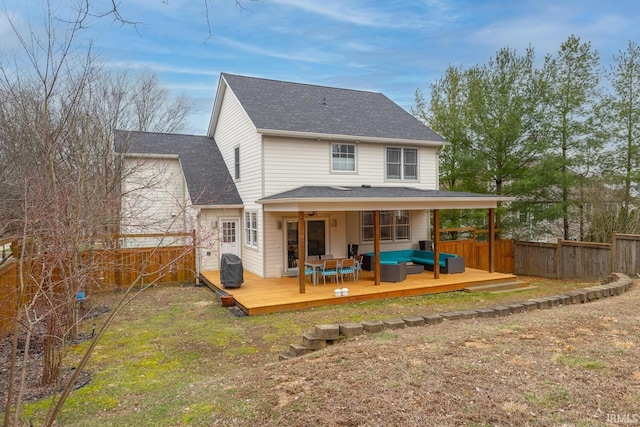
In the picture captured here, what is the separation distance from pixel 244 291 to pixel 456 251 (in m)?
9.22

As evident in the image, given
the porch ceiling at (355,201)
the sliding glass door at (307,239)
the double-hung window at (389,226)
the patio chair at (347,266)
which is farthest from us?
the double-hung window at (389,226)

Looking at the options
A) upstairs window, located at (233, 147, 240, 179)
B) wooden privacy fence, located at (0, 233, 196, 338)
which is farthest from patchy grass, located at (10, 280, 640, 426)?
upstairs window, located at (233, 147, 240, 179)

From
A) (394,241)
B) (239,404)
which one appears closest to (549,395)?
(239,404)

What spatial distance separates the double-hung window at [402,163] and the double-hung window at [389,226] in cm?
142

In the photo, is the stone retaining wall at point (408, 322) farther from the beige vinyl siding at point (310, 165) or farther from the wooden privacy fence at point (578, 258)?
the beige vinyl siding at point (310, 165)

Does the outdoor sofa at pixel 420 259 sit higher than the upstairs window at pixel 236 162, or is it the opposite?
the upstairs window at pixel 236 162

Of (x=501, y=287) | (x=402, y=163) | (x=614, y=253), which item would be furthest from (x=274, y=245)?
(x=614, y=253)

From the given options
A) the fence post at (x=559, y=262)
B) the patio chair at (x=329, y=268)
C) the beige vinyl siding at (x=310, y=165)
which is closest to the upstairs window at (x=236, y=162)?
the beige vinyl siding at (x=310, y=165)

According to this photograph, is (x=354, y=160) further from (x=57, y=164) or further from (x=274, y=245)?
(x=57, y=164)

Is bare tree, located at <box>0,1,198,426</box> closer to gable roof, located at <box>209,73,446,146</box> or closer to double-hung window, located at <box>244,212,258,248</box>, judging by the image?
double-hung window, located at <box>244,212,258,248</box>

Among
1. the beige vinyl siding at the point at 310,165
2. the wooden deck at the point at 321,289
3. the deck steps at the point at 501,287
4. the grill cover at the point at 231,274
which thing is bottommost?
the deck steps at the point at 501,287

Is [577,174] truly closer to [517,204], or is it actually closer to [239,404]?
[517,204]

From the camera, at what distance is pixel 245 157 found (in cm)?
1408

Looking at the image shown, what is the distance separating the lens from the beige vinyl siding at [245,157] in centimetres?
1295
